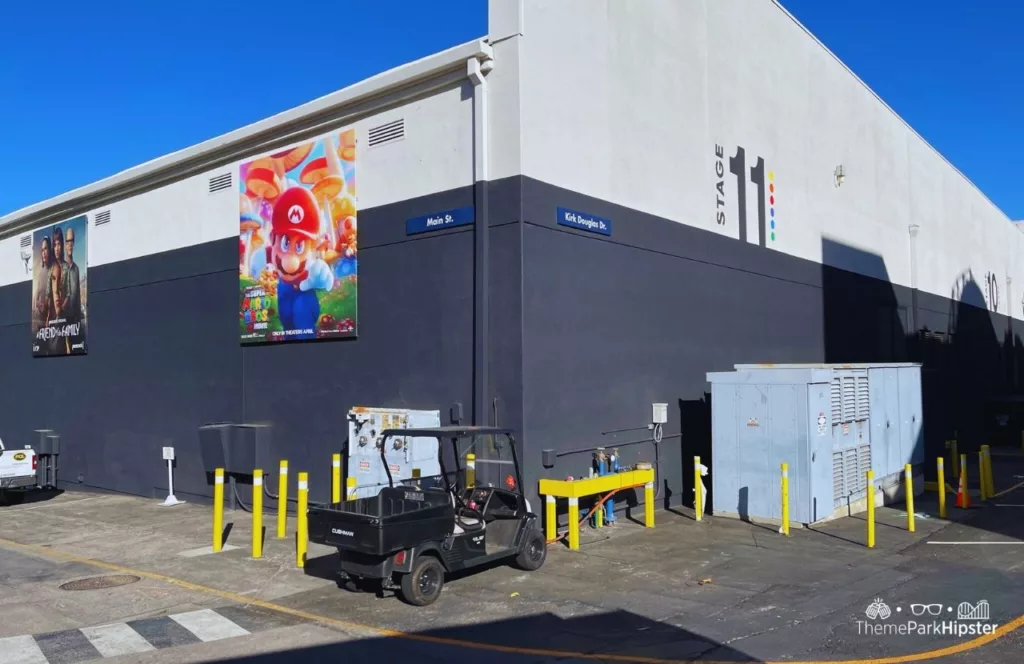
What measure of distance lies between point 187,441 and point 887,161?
75.9ft

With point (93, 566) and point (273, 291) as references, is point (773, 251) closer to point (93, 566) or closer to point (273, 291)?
point (273, 291)

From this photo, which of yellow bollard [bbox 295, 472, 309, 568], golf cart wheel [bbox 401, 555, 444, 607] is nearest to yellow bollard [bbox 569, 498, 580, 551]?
golf cart wheel [bbox 401, 555, 444, 607]

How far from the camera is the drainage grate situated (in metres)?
10.3

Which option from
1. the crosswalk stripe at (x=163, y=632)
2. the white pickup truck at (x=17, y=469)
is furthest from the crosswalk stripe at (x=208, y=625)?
the white pickup truck at (x=17, y=469)

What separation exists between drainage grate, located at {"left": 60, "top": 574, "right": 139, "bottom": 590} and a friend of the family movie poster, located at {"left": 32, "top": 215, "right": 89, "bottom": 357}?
1274 centimetres

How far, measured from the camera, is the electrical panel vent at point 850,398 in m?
14.1

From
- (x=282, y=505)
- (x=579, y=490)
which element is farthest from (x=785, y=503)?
(x=282, y=505)

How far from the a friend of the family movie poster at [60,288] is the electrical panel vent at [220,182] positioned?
18.8ft

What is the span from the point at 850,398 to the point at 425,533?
8.88 m

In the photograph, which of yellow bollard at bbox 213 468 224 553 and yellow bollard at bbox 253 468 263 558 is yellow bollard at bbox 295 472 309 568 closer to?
yellow bollard at bbox 253 468 263 558

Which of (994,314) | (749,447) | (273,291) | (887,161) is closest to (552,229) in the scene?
(749,447)

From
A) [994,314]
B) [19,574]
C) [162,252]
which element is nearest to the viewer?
[19,574]

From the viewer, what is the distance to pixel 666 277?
1622 centimetres

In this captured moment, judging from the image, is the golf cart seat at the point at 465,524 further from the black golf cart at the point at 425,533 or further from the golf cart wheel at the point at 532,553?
the golf cart wheel at the point at 532,553
